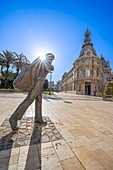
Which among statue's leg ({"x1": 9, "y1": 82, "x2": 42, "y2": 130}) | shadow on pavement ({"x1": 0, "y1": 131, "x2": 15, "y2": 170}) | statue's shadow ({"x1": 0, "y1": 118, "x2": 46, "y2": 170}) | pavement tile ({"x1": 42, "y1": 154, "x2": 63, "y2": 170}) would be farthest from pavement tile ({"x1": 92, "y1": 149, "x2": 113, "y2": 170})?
statue's leg ({"x1": 9, "y1": 82, "x2": 42, "y2": 130})

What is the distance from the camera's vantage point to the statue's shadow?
143 centimetres

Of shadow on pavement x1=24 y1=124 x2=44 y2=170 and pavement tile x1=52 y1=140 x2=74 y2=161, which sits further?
pavement tile x1=52 y1=140 x2=74 y2=161

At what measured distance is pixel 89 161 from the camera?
1555 millimetres

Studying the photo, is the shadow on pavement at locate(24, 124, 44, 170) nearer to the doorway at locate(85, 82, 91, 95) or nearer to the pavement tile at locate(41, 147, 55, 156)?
the pavement tile at locate(41, 147, 55, 156)

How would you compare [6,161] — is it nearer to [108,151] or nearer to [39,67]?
[108,151]

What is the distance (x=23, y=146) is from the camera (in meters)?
1.88

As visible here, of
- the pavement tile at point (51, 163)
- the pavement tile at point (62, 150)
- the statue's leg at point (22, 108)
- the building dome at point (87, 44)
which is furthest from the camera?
the building dome at point (87, 44)

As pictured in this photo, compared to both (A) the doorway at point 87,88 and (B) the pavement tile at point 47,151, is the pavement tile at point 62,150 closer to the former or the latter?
(B) the pavement tile at point 47,151

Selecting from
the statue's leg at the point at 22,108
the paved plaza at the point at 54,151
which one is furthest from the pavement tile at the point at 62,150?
the statue's leg at the point at 22,108

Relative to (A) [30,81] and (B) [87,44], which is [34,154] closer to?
(A) [30,81]

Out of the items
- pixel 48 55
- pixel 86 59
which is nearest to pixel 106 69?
pixel 86 59

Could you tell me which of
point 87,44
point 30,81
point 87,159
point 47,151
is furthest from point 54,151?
point 87,44

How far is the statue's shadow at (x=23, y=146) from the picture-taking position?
1435 millimetres

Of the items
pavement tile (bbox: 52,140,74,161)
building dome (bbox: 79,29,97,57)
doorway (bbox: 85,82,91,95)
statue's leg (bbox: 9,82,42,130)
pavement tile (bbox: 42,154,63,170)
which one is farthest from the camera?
building dome (bbox: 79,29,97,57)
